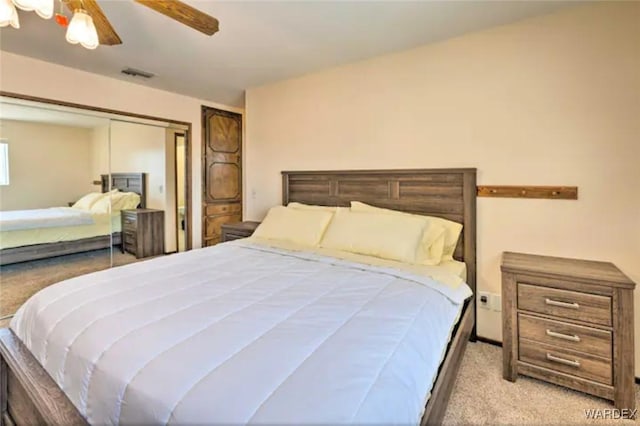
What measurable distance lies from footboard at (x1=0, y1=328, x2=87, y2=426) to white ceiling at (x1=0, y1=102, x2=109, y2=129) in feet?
7.82

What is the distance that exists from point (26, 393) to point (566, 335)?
105 inches

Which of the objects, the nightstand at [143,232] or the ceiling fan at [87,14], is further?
the nightstand at [143,232]

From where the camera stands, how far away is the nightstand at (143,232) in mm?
4000

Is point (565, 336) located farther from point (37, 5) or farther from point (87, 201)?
point (87, 201)

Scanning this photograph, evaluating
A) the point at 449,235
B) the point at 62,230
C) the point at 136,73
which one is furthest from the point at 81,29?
the point at 62,230

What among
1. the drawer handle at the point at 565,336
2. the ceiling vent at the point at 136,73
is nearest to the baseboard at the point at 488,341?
the drawer handle at the point at 565,336

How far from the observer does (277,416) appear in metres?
0.78

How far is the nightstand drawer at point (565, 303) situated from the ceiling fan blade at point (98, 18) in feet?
9.05

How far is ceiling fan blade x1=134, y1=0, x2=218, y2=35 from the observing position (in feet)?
4.90

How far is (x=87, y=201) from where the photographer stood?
3775 mm

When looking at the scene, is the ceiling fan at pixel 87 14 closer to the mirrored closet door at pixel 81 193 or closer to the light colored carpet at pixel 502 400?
the mirrored closet door at pixel 81 193

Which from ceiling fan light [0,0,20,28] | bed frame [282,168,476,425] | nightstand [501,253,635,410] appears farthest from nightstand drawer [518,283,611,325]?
ceiling fan light [0,0,20,28]

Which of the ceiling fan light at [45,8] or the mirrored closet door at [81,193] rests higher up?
the ceiling fan light at [45,8]

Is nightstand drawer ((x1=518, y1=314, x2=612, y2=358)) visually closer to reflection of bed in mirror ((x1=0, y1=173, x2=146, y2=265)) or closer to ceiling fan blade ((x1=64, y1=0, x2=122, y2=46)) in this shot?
ceiling fan blade ((x1=64, y1=0, x2=122, y2=46))
